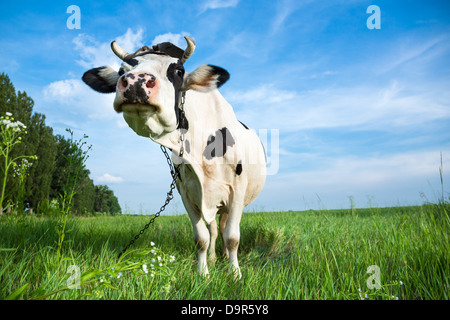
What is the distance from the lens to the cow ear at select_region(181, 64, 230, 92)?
3494mm

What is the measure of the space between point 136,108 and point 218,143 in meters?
1.50

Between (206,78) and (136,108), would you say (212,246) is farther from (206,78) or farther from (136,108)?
(136,108)

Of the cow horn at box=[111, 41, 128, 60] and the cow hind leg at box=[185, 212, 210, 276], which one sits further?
the cow hind leg at box=[185, 212, 210, 276]

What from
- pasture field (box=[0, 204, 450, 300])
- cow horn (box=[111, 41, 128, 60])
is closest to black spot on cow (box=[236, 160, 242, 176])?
pasture field (box=[0, 204, 450, 300])

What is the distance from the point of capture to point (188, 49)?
3.55m

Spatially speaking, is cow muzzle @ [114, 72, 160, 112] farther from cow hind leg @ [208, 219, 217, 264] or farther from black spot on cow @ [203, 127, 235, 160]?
cow hind leg @ [208, 219, 217, 264]

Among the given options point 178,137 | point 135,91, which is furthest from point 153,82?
point 178,137

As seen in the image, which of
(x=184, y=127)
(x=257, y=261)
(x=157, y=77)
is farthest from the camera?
(x=257, y=261)

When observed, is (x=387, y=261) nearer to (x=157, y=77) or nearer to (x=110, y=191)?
(x=157, y=77)
